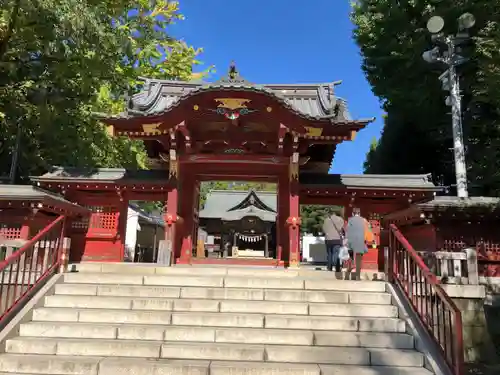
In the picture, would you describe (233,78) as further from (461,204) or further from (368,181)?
(461,204)

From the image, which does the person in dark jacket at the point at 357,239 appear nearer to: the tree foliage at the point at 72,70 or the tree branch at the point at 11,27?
the tree foliage at the point at 72,70

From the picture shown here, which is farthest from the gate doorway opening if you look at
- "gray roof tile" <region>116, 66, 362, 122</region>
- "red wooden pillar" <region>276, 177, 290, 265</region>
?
"red wooden pillar" <region>276, 177, 290, 265</region>

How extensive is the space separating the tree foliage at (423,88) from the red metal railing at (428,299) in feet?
22.6

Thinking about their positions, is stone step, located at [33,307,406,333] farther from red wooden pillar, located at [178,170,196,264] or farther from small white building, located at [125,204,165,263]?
small white building, located at [125,204,165,263]

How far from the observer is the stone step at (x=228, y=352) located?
533 centimetres

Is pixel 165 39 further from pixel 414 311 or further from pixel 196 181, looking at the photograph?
pixel 414 311

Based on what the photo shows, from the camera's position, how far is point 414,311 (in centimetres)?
628

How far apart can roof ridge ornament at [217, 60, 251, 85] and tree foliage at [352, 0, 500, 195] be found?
693 centimetres

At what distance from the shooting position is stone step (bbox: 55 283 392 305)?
6801mm

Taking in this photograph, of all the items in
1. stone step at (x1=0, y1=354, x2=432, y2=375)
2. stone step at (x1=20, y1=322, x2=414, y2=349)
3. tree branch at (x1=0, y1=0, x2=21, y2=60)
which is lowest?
stone step at (x1=0, y1=354, x2=432, y2=375)

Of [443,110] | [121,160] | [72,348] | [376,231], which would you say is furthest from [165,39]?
[72,348]

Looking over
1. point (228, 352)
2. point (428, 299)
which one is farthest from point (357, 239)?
point (228, 352)

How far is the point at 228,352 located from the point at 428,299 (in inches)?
138

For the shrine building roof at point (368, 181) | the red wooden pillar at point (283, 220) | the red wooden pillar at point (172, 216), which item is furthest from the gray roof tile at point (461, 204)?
the red wooden pillar at point (172, 216)
